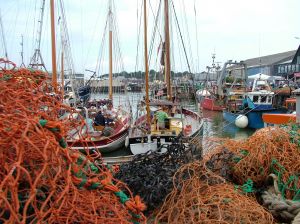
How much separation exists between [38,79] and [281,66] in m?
58.1

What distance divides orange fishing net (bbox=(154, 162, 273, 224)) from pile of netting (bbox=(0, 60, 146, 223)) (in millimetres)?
811

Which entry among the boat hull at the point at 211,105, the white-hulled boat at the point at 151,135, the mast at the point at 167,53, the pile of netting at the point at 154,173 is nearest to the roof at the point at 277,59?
the boat hull at the point at 211,105

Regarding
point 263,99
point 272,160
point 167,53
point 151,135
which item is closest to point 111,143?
point 151,135

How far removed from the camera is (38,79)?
294 cm

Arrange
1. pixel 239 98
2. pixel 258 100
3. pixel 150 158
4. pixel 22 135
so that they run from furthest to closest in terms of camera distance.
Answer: pixel 239 98 → pixel 258 100 → pixel 150 158 → pixel 22 135

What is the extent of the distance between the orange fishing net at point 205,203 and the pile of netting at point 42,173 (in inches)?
31.9

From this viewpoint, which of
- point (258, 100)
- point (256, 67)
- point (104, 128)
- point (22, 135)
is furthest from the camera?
point (256, 67)

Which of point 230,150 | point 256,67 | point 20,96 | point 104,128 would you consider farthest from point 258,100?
point 256,67

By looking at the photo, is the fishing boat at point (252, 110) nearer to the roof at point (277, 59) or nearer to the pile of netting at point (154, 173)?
the pile of netting at point (154, 173)

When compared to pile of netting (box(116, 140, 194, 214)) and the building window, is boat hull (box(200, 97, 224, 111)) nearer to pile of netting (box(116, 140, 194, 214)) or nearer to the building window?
the building window

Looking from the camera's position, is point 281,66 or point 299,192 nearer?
point 299,192

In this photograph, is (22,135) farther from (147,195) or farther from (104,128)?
(104,128)

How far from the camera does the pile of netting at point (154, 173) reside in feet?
11.9

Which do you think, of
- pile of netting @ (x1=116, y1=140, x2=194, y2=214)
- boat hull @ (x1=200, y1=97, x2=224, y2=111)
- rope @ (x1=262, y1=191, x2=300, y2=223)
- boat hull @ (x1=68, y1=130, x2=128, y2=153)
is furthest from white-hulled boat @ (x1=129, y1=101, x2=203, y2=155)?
boat hull @ (x1=200, y1=97, x2=224, y2=111)
